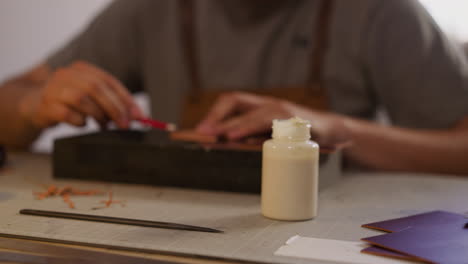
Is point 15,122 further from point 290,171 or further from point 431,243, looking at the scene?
point 431,243

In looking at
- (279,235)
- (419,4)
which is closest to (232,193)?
(279,235)

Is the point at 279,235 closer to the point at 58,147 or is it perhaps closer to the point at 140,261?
the point at 140,261

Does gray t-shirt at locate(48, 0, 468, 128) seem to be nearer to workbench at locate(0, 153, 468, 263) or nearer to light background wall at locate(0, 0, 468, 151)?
workbench at locate(0, 153, 468, 263)

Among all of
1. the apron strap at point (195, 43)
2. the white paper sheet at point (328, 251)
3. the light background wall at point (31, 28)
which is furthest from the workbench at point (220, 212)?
the light background wall at point (31, 28)

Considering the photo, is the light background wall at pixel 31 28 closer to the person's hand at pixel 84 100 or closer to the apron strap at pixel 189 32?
the apron strap at pixel 189 32

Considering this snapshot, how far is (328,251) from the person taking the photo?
562 mm

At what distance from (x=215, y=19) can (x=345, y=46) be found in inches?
15.0

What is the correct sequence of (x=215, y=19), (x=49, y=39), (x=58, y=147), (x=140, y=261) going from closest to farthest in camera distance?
(x=140, y=261) < (x=58, y=147) < (x=215, y=19) < (x=49, y=39)

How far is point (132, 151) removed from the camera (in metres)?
0.93

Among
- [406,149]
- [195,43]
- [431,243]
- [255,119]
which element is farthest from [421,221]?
[195,43]

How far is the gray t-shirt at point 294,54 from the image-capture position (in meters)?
1.33

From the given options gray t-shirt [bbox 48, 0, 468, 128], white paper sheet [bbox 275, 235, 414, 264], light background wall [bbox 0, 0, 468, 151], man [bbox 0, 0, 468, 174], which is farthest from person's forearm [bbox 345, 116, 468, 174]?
light background wall [bbox 0, 0, 468, 151]

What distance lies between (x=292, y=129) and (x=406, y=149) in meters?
0.62

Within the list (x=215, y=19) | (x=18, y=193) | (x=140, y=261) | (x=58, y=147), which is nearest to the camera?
(x=140, y=261)
